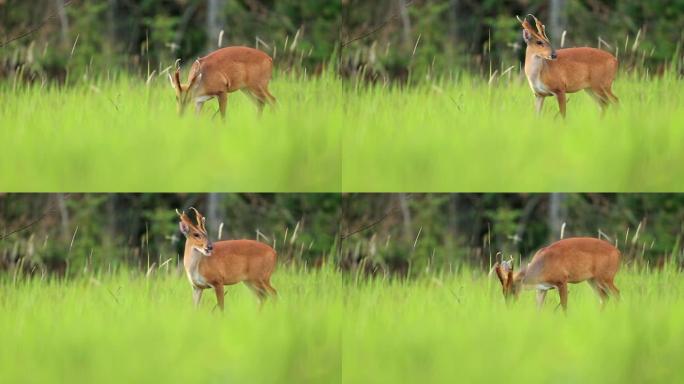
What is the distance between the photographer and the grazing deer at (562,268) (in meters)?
3.70

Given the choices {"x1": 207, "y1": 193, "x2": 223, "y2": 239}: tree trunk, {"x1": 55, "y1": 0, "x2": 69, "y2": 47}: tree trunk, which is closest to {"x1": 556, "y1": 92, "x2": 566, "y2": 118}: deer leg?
{"x1": 207, "y1": 193, "x2": 223, "y2": 239}: tree trunk

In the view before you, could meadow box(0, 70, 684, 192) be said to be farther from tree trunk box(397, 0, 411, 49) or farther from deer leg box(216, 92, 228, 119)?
tree trunk box(397, 0, 411, 49)

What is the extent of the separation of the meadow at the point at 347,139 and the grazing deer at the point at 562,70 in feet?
0.13

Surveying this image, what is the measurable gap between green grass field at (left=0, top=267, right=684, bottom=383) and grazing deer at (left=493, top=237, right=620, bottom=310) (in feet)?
0.13

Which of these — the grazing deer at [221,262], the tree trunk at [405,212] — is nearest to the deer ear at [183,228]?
the grazing deer at [221,262]

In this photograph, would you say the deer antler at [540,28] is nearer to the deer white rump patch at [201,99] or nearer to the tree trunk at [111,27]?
the deer white rump patch at [201,99]

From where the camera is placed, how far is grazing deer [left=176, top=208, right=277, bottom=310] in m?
3.67

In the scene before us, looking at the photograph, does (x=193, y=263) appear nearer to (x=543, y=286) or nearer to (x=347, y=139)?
(x=347, y=139)

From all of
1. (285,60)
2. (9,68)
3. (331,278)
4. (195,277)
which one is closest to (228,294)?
(195,277)

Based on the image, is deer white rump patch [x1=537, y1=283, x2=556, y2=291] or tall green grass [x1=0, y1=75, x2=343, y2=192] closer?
tall green grass [x1=0, y1=75, x2=343, y2=192]

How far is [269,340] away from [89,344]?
64 centimetres

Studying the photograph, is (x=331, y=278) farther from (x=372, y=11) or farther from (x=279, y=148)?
(x=372, y=11)

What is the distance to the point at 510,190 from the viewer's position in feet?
12.0

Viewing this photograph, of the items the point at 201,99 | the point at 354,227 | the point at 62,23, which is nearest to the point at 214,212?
the point at 201,99
